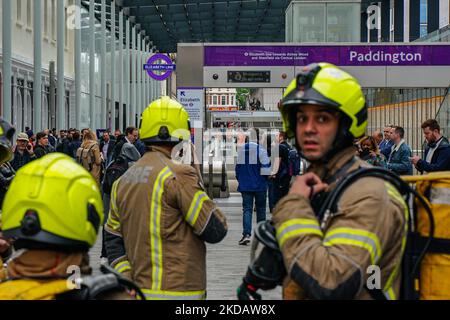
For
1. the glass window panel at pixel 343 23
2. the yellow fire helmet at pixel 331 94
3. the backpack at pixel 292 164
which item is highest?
the glass window panel at pixel 343 23

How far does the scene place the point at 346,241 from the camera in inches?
106

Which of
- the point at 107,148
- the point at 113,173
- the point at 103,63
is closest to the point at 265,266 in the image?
the point at 113,173

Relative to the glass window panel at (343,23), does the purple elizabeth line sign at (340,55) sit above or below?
below

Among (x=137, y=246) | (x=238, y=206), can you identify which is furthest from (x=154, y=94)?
(x=137, y=246)

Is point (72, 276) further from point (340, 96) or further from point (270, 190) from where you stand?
point (270, 190)

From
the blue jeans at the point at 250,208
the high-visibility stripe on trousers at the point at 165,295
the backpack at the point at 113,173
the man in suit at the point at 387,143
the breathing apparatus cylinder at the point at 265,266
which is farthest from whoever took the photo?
the man in suit at the point at 387,143

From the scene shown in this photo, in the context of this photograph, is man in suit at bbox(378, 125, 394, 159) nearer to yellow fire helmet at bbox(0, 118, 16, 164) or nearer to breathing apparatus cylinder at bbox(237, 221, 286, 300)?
yellow fire helmet at bbox(0, 118, 16, 164)

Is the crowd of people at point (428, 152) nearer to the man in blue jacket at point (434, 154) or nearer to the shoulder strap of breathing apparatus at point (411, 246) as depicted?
the man in blue jacket at point (434, 154)

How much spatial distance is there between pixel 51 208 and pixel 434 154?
9658mm

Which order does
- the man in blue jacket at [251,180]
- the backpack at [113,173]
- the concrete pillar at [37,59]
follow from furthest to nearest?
the concrete pillar at [37,59] < the man in blue jacket at [251,180] < the backpack at [113,173]

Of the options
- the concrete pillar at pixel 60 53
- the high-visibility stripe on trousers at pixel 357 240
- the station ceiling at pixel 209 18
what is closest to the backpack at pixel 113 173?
the high-visibility stripe on trousers at pixel 357 240

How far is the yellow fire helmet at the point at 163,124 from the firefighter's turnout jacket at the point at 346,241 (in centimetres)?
207

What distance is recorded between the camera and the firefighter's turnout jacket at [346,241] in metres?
2.65

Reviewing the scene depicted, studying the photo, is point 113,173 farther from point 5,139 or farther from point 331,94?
point 331,94
